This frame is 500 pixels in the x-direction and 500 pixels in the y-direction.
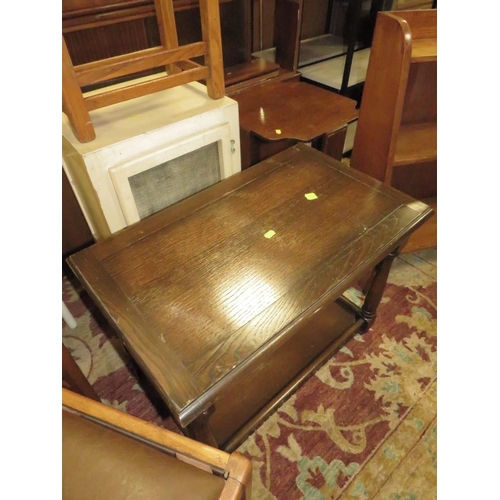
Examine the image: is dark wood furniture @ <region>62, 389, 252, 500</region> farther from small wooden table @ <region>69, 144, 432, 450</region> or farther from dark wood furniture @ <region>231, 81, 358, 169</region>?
dark wood furniture @ <region>231, 81, 358, 169</region>

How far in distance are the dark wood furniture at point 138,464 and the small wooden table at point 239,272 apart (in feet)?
0.22

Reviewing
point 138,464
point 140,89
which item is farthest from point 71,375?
point 140,89

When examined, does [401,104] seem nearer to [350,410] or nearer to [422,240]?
[422,240]

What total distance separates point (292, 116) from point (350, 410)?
1.17 metres

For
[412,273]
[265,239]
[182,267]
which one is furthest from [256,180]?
[412,273]

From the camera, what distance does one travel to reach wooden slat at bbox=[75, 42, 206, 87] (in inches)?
35.1

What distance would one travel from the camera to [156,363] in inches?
27.5

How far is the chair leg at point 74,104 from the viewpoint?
826 mm

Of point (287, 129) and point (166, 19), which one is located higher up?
point (166, 19)

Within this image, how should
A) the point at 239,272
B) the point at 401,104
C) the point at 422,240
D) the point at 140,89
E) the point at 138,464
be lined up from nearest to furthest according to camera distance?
the point at 138,464 → the point at 239,272 → the point at 140,89 → the point at 401,104 → the point at 422,240

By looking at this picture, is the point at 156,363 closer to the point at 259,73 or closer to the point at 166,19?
the point at 166,19

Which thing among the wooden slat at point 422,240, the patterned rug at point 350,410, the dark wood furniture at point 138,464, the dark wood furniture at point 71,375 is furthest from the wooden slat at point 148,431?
the wooden slat at point 422,240

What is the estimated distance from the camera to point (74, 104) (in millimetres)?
876
